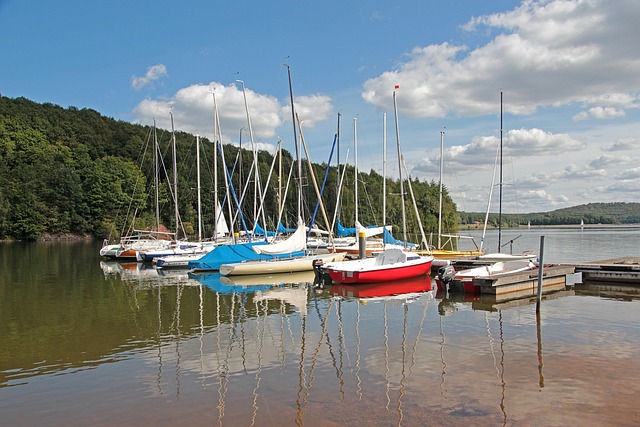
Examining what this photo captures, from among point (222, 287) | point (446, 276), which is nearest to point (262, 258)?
point (222, 287)

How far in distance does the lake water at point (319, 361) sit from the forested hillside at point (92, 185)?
58.6 m

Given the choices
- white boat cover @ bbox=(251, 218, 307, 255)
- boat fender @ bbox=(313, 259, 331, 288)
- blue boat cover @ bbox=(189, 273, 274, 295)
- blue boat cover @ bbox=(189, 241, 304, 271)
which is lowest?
blue boat cover @ bbox=(189, 273, 274, 295)

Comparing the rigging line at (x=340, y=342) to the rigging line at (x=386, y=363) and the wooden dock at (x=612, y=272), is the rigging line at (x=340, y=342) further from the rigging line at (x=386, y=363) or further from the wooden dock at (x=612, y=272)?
the wooden dock at (x=612, y=272)

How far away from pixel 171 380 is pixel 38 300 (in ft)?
49.8

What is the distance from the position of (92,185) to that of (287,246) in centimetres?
7953

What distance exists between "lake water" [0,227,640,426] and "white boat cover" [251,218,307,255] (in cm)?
821

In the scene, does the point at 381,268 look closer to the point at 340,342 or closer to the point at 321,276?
the point at 321,276

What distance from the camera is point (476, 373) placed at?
1167cm

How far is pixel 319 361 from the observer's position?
12.9 metres

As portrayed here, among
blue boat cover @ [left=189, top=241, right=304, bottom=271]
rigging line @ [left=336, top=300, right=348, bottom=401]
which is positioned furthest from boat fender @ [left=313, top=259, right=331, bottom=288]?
rigging line @ [left=336, top=300, right=348, bottom=401]

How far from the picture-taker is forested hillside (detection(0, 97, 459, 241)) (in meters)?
88.4

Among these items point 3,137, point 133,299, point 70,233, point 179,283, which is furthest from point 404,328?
point 3,137

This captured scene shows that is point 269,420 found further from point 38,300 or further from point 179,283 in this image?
point 179,283

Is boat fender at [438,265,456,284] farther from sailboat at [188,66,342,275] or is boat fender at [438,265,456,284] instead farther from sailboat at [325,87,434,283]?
sailboat at [188,66,342,275]
